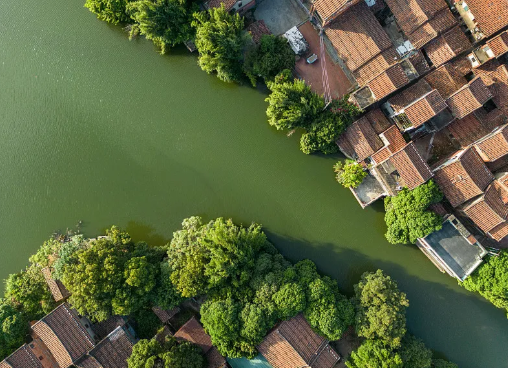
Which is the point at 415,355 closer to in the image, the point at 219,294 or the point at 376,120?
the point at 219,294

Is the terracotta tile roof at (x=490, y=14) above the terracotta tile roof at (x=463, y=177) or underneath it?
above

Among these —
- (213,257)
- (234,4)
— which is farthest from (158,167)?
(234,4)

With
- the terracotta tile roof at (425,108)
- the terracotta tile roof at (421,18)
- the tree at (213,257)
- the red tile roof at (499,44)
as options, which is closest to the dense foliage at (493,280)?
the terracotta tile roof at (425,108)

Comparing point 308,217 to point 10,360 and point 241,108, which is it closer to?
point 241,108

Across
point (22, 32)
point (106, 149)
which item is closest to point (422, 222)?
point (106, 149)

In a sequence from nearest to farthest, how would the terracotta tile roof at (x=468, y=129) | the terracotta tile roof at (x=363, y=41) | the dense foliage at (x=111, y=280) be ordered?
the dense foliage at (x=111, y=280) → the terracotta tile roof at (x=363, y=41) → the terracotta tile roof at (x=468, y=129)

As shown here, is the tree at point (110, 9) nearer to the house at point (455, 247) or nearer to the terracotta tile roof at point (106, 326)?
the terracotta tile roof at point (106, 326)

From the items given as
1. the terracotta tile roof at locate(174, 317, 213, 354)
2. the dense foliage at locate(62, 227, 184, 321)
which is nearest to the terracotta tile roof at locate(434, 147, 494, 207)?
the terracotta tile roof at locate(174, 317, 213, 354)
